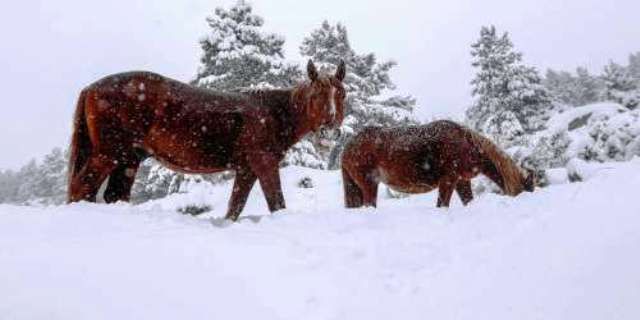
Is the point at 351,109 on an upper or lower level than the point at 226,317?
upper

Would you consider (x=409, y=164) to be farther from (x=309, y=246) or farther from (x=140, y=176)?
(x=140, y=176)

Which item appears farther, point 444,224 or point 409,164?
point 409,164

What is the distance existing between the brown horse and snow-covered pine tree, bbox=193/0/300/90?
366 inches

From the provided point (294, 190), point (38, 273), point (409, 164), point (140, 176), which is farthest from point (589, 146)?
point (140, 176)

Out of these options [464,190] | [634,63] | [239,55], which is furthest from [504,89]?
[634,63]

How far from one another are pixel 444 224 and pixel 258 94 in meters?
2.84

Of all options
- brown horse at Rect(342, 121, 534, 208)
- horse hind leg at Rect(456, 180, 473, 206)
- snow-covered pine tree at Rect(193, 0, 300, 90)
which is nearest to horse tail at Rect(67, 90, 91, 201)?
brown horse at Rect(342, 121, 534, 208)

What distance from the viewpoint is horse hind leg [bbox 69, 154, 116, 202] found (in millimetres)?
5422

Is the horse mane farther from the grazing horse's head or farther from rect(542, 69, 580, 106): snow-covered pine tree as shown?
rect(542, 69, 580, 106): snow-covered pine tree

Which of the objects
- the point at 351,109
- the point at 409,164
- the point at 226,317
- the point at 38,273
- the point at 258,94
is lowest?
the point at 226,317

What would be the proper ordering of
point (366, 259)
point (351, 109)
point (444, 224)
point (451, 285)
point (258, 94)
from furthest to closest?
point (351, 109)
point (258, 94)
point (444, 224)
point (366, 259)
point (451, 285)

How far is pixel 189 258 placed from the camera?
3.34 meters

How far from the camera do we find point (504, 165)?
317 inches

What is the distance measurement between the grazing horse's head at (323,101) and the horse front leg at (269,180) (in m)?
0.76
